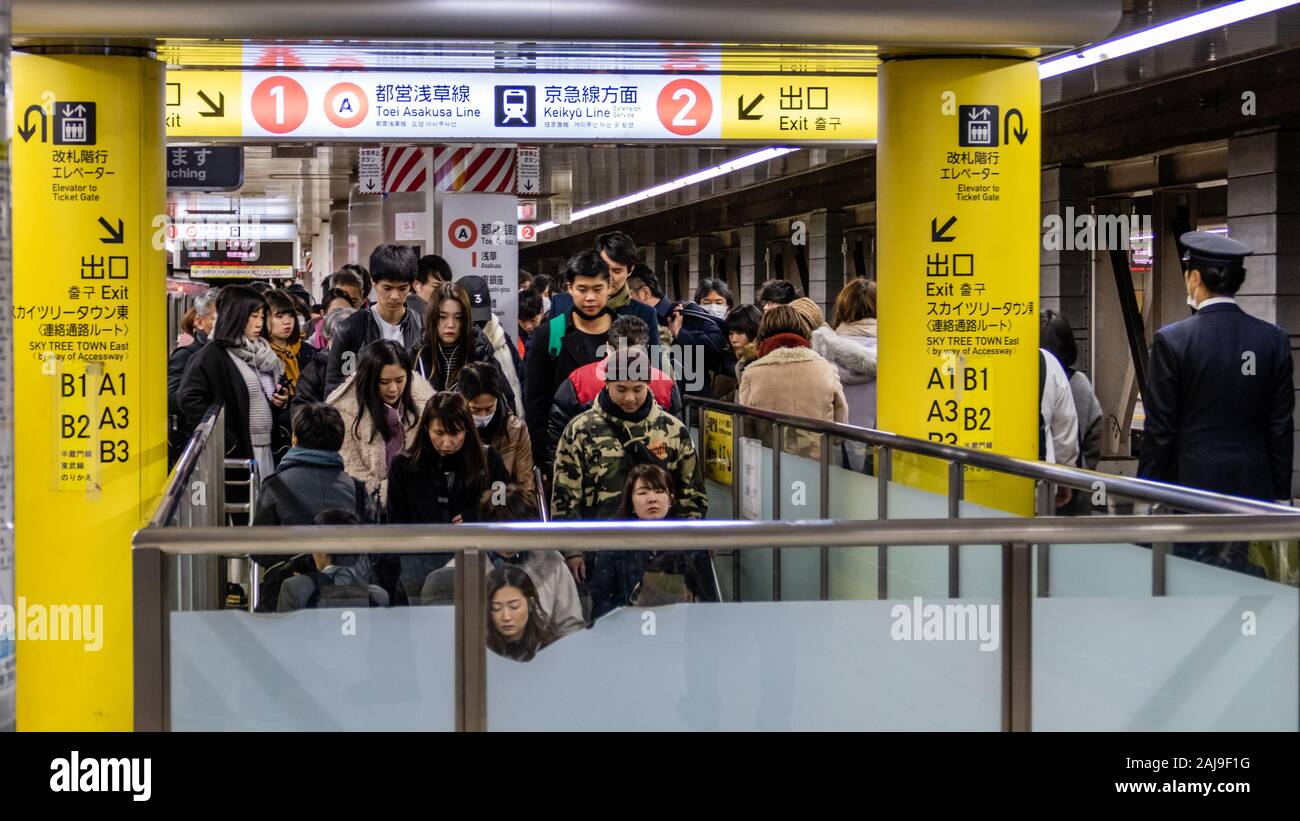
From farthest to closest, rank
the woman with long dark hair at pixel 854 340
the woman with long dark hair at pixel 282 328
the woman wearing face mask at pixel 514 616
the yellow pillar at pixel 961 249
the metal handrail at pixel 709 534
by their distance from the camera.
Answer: the woman with long dark hair at pixel 282 328
the woman with long dark hair at pixel 854 340
the yellow pillar at pixel 961 249
the woman wearing face mask at pixel 514 616
the metal handrail at pixel 709 534

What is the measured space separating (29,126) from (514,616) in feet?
11.5

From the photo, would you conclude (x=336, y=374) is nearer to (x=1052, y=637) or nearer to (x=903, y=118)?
(x=903, y=118)

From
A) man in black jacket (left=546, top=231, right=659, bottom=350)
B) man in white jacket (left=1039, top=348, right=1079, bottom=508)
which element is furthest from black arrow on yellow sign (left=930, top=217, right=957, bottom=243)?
man in black jacket (left=546, top=231, right=659, bottom=350)

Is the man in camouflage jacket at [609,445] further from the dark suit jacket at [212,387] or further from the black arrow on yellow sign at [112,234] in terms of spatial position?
the dark suit jacket at [212,387]

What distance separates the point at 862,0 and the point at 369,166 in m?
8.22

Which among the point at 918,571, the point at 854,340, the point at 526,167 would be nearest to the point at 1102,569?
the point at 918,571

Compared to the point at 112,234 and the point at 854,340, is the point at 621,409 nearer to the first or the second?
the point at 112,234

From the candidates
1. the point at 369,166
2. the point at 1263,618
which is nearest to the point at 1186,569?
the point at 1263,618

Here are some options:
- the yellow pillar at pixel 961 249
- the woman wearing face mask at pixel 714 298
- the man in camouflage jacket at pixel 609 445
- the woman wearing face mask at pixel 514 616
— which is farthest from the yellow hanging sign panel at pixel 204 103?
the woman wearing face mask at pixel 514 616

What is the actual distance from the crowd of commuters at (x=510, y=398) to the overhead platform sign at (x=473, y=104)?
0.88 metres

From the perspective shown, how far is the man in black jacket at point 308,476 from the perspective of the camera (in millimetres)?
6008

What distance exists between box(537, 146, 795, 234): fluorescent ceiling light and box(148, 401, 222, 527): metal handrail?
5.12 meters

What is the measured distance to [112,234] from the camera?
235 inches

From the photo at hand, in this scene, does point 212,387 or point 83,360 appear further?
point 212,387
